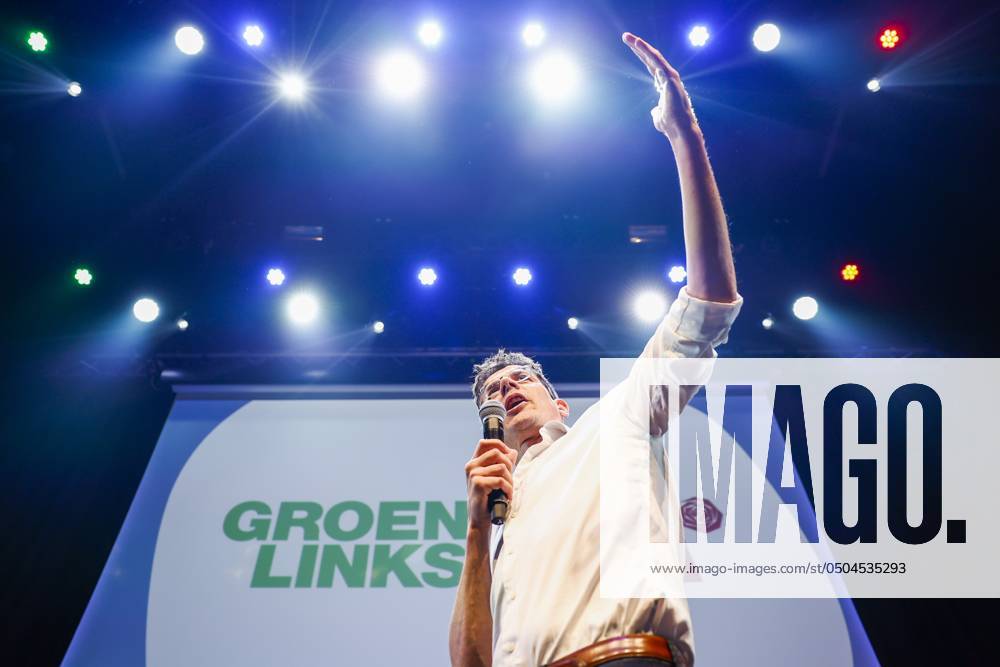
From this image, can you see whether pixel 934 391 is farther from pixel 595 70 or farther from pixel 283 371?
pixel 283 371

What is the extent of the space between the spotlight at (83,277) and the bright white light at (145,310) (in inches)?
14.5

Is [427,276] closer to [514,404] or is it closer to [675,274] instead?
[675,274]

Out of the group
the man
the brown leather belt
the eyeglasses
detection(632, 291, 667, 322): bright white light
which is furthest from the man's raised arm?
detection(632, 291, 667, 322): bright white light

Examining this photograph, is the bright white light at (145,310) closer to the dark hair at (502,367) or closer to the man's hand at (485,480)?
the dark hair at (502,367)

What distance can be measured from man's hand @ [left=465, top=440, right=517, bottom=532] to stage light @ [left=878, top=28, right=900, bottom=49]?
4202 millimetres

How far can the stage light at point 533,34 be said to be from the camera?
175 inches

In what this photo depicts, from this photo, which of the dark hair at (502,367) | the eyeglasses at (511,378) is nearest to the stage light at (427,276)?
the dark hair at (502,367)

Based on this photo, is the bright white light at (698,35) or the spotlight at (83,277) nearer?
the bright white light at (698,35)

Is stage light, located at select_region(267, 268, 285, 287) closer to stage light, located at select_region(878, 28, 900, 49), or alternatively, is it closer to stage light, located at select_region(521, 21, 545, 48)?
stage light, located at select_region(521, 21, 545, 48)

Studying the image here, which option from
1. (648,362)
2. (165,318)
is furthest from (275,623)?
(648,362)

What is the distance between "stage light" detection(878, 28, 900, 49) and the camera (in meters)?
4.41

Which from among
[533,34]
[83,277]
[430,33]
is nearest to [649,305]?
[533,34]

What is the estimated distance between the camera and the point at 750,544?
392cm

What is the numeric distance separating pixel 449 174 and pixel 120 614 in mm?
3323
